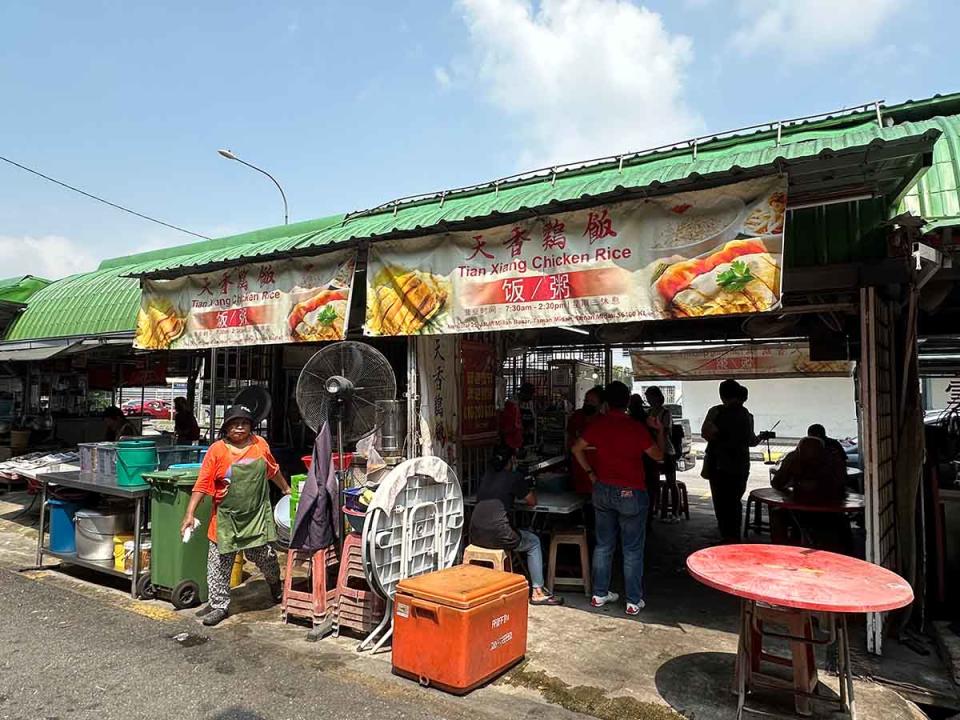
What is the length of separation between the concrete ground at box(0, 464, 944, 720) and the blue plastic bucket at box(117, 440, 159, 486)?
113cm

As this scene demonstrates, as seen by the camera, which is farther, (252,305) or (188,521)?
(252,305)

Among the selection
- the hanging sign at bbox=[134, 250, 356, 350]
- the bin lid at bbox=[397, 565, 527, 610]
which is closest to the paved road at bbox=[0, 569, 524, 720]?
the bin lid at bbox=[397, 565, 527, 610]

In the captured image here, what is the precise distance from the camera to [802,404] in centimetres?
2441

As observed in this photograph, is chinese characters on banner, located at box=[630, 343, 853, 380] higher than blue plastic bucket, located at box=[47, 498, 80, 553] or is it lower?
higher

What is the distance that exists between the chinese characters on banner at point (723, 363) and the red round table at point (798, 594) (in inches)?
460

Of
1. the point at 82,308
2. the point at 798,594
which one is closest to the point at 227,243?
the point at 82,308

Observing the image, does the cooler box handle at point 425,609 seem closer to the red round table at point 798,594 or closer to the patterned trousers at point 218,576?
the red round table at point 798,594

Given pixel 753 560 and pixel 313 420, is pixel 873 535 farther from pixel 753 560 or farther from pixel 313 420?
pixel 313 420

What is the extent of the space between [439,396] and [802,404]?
22.4m

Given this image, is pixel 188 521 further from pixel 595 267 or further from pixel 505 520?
pixel 595 267

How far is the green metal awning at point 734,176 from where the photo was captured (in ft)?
12.9

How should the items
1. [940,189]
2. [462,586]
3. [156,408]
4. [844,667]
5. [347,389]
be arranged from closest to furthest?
[844,667] < [462,586] < [940,189] < [347,389] < [156,408]

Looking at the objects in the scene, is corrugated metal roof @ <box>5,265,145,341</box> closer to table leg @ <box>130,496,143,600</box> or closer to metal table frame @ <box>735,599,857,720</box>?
table leg @ <box>130,496,143,600</box>

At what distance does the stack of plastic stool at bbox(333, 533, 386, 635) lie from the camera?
5.00 meters
